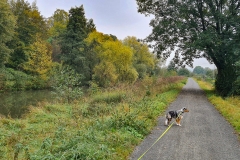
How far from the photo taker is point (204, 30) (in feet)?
77.9

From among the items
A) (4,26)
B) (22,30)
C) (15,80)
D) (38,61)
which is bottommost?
(15,80)

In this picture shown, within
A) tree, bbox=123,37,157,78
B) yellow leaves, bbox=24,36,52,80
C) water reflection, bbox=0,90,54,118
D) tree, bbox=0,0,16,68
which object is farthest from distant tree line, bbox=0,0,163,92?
tree, bbox=123,37,157,78

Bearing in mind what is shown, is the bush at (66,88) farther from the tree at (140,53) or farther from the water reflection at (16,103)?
the tree at (140,53)

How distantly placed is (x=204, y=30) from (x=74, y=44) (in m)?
28.1

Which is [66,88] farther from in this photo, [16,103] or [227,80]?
[227,80]

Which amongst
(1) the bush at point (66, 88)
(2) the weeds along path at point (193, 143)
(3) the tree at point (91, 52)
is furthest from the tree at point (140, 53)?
(2) the weeds along path at point (193, 143)

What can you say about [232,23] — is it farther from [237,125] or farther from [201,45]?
[237,125]

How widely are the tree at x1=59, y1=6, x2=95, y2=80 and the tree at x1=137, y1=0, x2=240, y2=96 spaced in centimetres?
2205

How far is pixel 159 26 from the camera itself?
2450cm

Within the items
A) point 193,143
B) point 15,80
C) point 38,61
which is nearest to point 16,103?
point 15,80

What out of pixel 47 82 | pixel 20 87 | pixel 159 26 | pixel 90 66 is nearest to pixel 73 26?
pixel 90 66

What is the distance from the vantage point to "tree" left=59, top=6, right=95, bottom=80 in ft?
149

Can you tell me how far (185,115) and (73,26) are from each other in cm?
3823

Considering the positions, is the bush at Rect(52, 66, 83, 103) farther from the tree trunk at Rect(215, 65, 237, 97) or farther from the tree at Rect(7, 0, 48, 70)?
the tree at Rect(7, 0, 48, 70)
